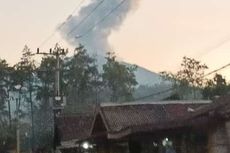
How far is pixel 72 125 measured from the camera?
136 ft

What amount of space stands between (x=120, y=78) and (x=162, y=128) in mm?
63294

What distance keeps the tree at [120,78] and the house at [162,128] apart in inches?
1694

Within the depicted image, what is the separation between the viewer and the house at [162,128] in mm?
18750

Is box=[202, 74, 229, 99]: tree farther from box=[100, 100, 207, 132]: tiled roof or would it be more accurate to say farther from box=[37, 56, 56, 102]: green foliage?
box=[37, 56, 56, 102]: green foliage

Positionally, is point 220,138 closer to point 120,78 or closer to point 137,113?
point 137,113

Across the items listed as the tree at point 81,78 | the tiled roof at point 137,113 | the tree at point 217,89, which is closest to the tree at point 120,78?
the tree at point 81,78

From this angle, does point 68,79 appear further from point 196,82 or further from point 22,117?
point 196,82

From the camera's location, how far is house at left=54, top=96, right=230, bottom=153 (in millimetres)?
18750

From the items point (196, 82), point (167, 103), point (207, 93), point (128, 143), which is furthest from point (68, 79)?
point (128, 143)

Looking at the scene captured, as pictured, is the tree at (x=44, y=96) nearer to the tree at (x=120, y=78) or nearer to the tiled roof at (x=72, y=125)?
the tree at (x=120, y=78)

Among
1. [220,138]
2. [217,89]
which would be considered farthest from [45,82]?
[220,138]

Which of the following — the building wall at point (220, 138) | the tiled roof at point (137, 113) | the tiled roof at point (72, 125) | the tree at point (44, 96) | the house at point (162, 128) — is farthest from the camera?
the tree at point (44, 96)

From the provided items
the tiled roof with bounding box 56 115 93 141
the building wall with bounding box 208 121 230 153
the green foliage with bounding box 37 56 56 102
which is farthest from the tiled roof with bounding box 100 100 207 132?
the green foliage with bounding box 37 56 56 102

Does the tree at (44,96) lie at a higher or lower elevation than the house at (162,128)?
higher
